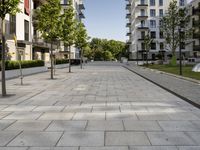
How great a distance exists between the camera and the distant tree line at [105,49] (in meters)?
126

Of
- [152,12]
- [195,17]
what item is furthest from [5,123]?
[152,12]

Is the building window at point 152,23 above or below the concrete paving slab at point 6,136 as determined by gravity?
above

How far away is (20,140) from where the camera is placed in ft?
21.2

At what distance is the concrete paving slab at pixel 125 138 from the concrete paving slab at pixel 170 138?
0.16 metres

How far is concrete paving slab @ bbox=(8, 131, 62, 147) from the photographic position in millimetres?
6180

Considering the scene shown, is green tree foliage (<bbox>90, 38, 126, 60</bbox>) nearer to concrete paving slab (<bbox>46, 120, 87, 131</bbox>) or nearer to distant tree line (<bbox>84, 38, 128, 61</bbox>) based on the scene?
distant tree line (<bbox>84, 38, 128, 61</bbox>)

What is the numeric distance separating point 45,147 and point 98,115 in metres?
3.30

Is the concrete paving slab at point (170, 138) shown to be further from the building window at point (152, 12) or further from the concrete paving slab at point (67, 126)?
the building window at point (152, 12)

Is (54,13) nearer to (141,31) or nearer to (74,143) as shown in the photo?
(74,143)

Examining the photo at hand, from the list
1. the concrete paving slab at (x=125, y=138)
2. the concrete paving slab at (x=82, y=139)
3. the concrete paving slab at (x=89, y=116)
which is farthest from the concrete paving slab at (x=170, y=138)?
the concrete paving slab at (x=89, y=116)

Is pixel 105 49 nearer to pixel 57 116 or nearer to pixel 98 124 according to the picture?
pixel 57 116

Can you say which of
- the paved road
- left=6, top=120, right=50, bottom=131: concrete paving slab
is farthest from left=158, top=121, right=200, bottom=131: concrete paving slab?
left=6, top=120, right=50, bottom=131: concrete paving slab

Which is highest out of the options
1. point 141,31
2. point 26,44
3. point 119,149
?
point 141,31

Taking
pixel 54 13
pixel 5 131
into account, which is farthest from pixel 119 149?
pixel 54 13
